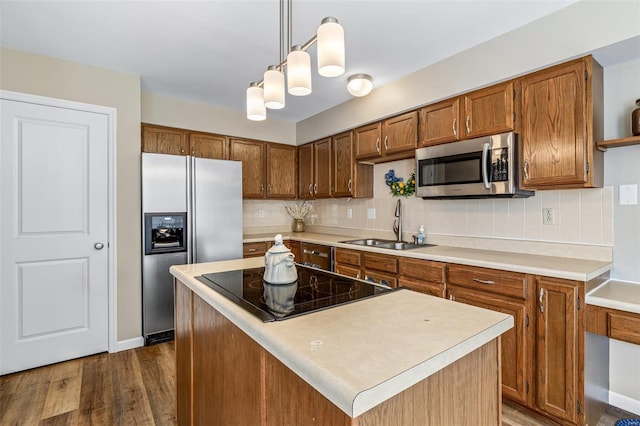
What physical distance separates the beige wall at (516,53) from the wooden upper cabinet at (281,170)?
1385 mm

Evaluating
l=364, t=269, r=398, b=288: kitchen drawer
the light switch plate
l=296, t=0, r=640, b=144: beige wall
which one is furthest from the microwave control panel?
l=364, t=269, r=398, b=288: kitchen drawer

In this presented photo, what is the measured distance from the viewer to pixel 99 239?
2834mm

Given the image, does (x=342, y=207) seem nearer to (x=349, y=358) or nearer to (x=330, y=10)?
(x=330, y=10)

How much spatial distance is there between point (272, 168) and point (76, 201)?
218cm

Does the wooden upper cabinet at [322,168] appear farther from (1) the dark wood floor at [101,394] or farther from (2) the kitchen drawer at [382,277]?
(1) the dark wood floor at [101,394]

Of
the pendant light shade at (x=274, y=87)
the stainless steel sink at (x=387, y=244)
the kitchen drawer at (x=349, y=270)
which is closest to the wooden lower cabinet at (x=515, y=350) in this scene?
the stainless steel sink at (x=387, y=244)

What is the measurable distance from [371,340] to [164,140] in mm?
3403

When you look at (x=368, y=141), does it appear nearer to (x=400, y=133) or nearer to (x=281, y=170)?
(x=400, y=133)

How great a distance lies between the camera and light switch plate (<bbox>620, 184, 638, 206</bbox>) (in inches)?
77.9

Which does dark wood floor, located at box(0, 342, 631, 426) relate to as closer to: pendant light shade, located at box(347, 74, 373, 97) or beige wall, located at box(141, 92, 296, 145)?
beige wall, located at box(141, 92, 296, 145)

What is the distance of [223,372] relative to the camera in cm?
122

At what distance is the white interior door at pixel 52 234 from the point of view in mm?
2506

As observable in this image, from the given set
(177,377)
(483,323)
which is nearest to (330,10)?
(483,323)

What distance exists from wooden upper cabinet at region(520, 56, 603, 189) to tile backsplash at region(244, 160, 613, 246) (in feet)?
0.70
